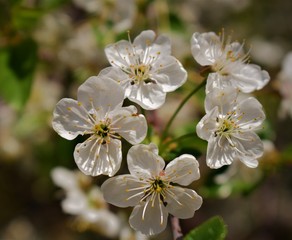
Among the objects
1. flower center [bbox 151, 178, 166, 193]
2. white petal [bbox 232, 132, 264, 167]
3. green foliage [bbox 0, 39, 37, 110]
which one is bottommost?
green foliage [bbox 0, 39, 37, 110]

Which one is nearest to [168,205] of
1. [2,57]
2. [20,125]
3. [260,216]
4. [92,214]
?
[92,214]

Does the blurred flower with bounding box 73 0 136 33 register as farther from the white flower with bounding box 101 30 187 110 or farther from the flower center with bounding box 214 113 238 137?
the flower center with bounding box 214 113 238 137

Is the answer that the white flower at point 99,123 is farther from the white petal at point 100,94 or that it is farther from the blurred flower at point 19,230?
the blurred flower at point 19,230

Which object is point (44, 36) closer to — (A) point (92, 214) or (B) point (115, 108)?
Result: (A) point (92, 214)

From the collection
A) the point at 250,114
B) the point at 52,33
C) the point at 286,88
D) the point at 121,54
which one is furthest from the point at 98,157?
the point at 52,33

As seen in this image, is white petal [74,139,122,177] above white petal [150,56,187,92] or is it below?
below

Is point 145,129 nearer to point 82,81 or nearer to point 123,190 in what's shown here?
point 123,190

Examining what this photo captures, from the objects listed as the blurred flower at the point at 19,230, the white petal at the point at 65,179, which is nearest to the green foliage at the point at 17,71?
the white petal at the point at 65,179

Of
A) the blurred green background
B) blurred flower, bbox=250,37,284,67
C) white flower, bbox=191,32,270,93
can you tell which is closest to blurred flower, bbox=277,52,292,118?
the blurred green background
